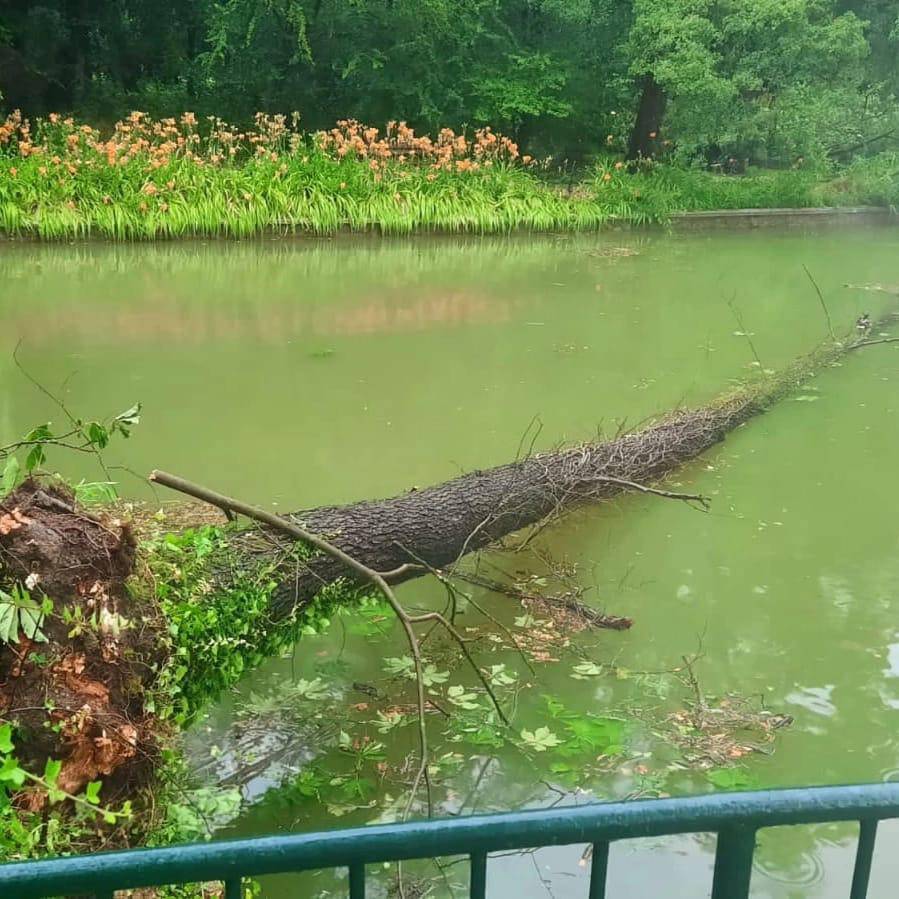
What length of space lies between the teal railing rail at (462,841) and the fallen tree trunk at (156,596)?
1.32m

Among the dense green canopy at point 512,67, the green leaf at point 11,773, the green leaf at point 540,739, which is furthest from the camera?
the dense green canopy at point 512,67

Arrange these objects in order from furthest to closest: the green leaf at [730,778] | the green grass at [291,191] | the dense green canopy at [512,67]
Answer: the dense green canopy at [512,67], the green grass at [291,191], the green leaf at [730,778]

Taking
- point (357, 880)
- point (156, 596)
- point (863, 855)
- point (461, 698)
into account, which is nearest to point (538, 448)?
point (461, 698)

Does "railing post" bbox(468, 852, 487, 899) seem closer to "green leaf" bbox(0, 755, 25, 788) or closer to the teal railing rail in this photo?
the teal railing rail

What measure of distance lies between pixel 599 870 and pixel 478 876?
0.15 meters

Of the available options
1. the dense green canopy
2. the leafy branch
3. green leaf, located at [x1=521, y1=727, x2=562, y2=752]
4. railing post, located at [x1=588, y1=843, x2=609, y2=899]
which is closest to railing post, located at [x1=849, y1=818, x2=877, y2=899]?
railing post, located at [x1=588, y1=843, x2=609, y2=899]

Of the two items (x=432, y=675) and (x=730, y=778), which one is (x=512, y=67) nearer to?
(x=432, y=675)

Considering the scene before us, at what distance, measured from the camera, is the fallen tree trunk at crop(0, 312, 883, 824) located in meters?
2.22

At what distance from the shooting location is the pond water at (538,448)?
2887 mm

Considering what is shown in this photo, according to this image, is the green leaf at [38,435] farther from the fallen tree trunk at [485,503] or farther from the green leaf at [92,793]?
the green leaf at [92,793]

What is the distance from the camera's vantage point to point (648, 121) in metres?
17.2

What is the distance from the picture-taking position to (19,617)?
7.21 feet

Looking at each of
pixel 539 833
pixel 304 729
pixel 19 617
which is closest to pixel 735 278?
pixel 304 729

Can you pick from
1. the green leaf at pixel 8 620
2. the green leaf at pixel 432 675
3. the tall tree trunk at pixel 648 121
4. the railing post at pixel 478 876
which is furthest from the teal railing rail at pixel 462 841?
the tall tree trunk at pixel 648 121
